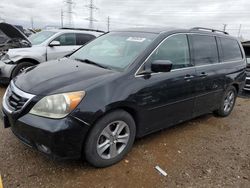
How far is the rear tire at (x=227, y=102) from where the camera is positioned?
4.99m

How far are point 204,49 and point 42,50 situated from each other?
4.49 m

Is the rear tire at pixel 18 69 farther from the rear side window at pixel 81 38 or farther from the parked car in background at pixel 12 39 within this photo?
the rear side window at pixel 81 38

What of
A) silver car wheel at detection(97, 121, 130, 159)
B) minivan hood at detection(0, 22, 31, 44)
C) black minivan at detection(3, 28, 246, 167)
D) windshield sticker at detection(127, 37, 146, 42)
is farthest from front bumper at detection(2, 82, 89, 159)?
minivan hood at detection(0, 22, 31, 44)

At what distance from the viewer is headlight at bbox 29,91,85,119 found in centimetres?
251

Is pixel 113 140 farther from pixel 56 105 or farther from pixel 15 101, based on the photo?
pixel 15 101

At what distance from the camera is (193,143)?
385 centimetres

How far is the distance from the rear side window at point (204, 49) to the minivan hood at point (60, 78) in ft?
5.75

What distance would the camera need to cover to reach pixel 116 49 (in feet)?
11.9

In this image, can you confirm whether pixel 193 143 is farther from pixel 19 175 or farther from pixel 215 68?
pixel 19 175

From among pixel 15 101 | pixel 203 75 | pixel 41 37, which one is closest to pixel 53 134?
pixel 15 101

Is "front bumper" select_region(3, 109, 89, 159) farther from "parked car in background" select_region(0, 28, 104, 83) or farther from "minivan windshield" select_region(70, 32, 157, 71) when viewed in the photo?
"parked car in background" select_region(0, 28, 104, 83)

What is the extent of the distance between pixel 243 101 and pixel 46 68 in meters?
5.80

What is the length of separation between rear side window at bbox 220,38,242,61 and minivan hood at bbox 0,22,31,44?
17.0ft

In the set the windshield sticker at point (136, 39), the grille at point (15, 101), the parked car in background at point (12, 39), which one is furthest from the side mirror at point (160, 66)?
the parked car in background at point (12, 39)
